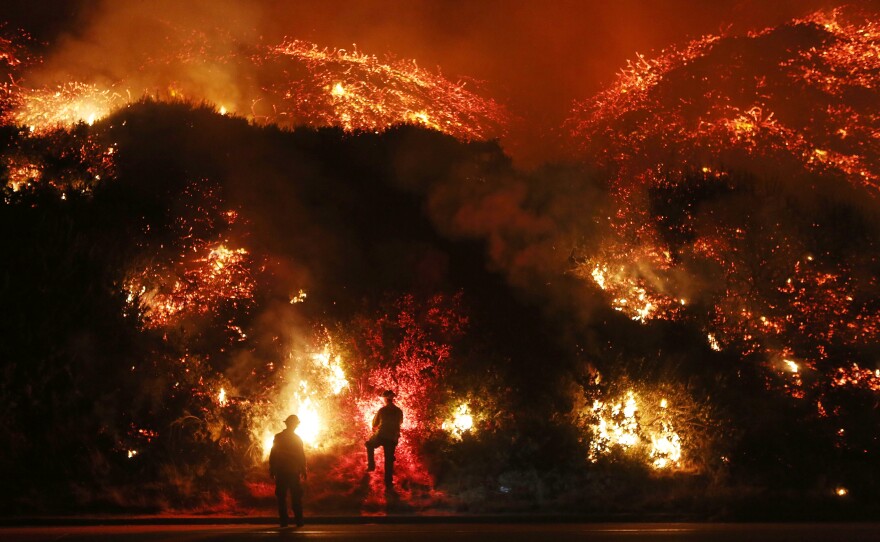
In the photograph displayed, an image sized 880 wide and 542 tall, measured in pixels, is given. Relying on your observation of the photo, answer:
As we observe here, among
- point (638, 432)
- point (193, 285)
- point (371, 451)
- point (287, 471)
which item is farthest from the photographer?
point (193, 285)

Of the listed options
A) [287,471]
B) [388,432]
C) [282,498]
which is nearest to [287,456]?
[287,471]

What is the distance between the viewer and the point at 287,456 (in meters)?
13.3

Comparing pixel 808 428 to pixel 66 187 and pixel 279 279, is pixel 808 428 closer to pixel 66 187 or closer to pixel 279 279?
pixel 279 279

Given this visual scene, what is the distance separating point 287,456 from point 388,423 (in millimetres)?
2839

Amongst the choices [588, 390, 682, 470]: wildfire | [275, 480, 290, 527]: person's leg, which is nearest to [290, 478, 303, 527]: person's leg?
[275, 480, 290, 527]: person's leg

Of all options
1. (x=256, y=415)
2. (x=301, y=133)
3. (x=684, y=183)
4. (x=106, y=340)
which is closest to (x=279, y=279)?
(x=256, y=415)

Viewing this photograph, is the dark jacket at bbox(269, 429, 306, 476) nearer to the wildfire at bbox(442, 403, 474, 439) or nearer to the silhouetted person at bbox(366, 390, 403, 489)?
the silhouetted person at bbox(366, 390, 403, 489)

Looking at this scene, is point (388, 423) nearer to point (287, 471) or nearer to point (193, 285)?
point (287, 471)

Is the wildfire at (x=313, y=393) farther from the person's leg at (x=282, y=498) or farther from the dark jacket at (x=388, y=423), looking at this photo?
the person's leg at (x=282, y=498)

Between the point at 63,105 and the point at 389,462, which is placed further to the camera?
the point at 63,105

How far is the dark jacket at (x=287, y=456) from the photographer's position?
43.4 feet

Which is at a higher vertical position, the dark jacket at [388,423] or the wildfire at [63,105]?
the wildfire at [63,105]

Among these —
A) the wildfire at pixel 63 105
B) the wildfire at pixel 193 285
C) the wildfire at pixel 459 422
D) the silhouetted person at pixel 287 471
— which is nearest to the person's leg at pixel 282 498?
the silhouetted person at pixel 287 471

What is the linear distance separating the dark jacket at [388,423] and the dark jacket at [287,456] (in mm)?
2488
